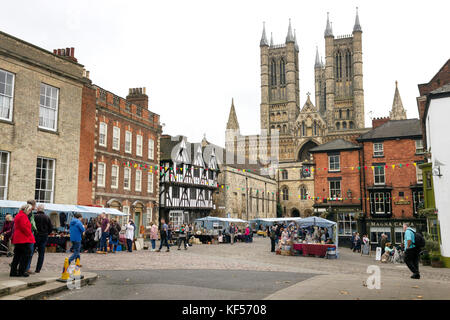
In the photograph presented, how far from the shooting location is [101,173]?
2792 cm

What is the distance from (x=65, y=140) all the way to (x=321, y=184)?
22.6 metres

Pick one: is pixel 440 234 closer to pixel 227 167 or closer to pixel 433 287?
pixel 433 287

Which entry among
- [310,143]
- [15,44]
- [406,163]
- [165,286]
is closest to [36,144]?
[15,44]

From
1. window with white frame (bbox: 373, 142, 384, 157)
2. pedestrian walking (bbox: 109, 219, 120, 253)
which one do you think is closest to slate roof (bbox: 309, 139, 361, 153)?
window with white frame (bbox: 373, 142, 384, 157)

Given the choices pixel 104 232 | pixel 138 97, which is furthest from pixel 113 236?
pixel 138 97

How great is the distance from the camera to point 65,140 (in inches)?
779

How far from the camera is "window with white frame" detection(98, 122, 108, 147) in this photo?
27763 millimetres

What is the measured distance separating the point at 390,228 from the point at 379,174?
4350 millimetres

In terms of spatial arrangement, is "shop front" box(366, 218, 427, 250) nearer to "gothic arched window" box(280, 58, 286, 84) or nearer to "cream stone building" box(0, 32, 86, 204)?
"cream stone building" box(0, 32, 86, 204)

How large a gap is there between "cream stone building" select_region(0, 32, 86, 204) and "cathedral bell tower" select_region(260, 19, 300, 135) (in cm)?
7586

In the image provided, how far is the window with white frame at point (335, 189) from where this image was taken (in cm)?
3503

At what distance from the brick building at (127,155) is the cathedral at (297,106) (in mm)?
49371

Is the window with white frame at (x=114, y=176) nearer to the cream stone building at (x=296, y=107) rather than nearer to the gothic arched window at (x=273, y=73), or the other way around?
the cream stone building at (x=296, y=107)

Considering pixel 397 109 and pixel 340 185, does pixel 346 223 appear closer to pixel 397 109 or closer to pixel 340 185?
pixel 340 185
